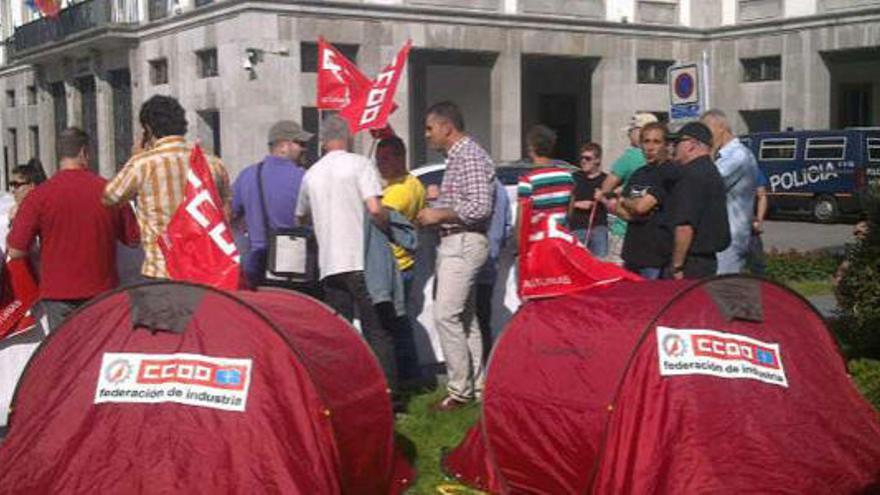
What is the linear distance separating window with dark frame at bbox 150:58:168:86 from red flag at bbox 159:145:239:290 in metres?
26.2

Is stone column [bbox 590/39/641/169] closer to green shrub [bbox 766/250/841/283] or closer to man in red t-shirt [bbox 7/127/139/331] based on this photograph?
green shrub [bbox 766/250/841/283]

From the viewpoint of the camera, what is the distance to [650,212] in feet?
23.4

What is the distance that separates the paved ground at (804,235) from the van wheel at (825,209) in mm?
183

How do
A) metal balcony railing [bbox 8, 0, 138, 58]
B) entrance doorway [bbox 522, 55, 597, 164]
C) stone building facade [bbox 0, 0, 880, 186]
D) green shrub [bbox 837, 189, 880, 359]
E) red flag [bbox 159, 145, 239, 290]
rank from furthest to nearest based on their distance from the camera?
entrance doorway [bbox 522, 55, 597, 164], metal balcony railing [bbox 8, 0, 138, 58], stone building facade [bbox 0, 0, 880, 186], green shrub [bbox 837, 189, 880, 359], red flag [bbox 159, 145, 239, 290]

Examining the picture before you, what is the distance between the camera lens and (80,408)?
4.65 m

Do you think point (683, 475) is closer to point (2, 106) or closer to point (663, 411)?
point (663, 411)

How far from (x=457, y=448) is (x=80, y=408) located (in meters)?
2.26

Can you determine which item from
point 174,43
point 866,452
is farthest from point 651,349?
point 174,43

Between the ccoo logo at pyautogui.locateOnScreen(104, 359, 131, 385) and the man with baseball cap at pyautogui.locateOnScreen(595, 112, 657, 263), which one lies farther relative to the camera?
the man with baseball cap at pyautogui.locateOnScreen(595, 112, 657, 263)

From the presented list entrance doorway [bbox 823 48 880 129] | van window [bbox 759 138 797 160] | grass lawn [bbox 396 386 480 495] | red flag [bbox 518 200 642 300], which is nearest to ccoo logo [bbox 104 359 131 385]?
grass lawn [bbox 396 386 480 495]

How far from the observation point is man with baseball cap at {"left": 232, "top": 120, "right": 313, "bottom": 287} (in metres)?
7.36

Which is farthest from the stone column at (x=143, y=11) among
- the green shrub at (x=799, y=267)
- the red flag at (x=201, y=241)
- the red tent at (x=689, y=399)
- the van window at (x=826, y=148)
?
the red tent at (x=689, y=399)

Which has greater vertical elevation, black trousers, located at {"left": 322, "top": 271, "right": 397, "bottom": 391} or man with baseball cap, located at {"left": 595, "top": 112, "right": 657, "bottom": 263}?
man with baseball cap, located at {"left": 595, "top": 112, "right": 657, "bottom": 263}

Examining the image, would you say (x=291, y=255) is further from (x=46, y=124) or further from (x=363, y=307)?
(x=46, y=124)
